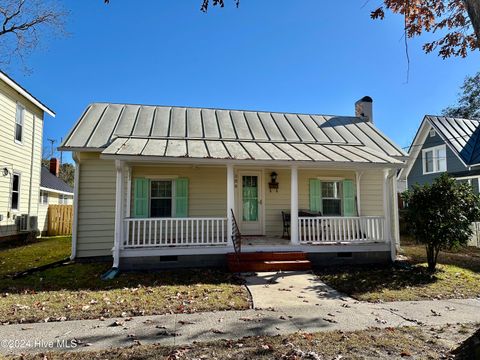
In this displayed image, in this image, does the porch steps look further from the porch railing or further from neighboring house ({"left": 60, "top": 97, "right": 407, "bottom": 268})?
the porch railing

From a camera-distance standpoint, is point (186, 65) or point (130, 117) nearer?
point (130, 117)

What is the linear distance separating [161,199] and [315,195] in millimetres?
5143

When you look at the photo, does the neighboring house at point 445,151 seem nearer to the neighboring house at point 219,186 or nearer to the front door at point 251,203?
the neighboring house at point 219,186

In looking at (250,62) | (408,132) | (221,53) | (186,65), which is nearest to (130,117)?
(186,65)

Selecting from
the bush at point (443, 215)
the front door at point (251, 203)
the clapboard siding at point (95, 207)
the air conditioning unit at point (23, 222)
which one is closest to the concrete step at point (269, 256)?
the front door at point (251, 203)

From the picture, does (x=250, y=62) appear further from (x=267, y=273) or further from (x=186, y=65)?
(x=267, y=273)

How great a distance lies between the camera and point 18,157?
14000mm

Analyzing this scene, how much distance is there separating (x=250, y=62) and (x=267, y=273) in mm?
10110

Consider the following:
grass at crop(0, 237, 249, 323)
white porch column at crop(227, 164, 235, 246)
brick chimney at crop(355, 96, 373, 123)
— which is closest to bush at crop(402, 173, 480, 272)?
white porch column at crop(227, 164, 235, 246)

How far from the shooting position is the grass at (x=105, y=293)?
204 inches

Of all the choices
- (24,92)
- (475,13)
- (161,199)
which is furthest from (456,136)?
(24,92)

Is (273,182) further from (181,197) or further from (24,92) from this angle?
(24,92)

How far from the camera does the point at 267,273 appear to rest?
26.1ft

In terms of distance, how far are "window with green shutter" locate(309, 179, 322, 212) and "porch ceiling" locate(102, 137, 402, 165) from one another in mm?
1290
